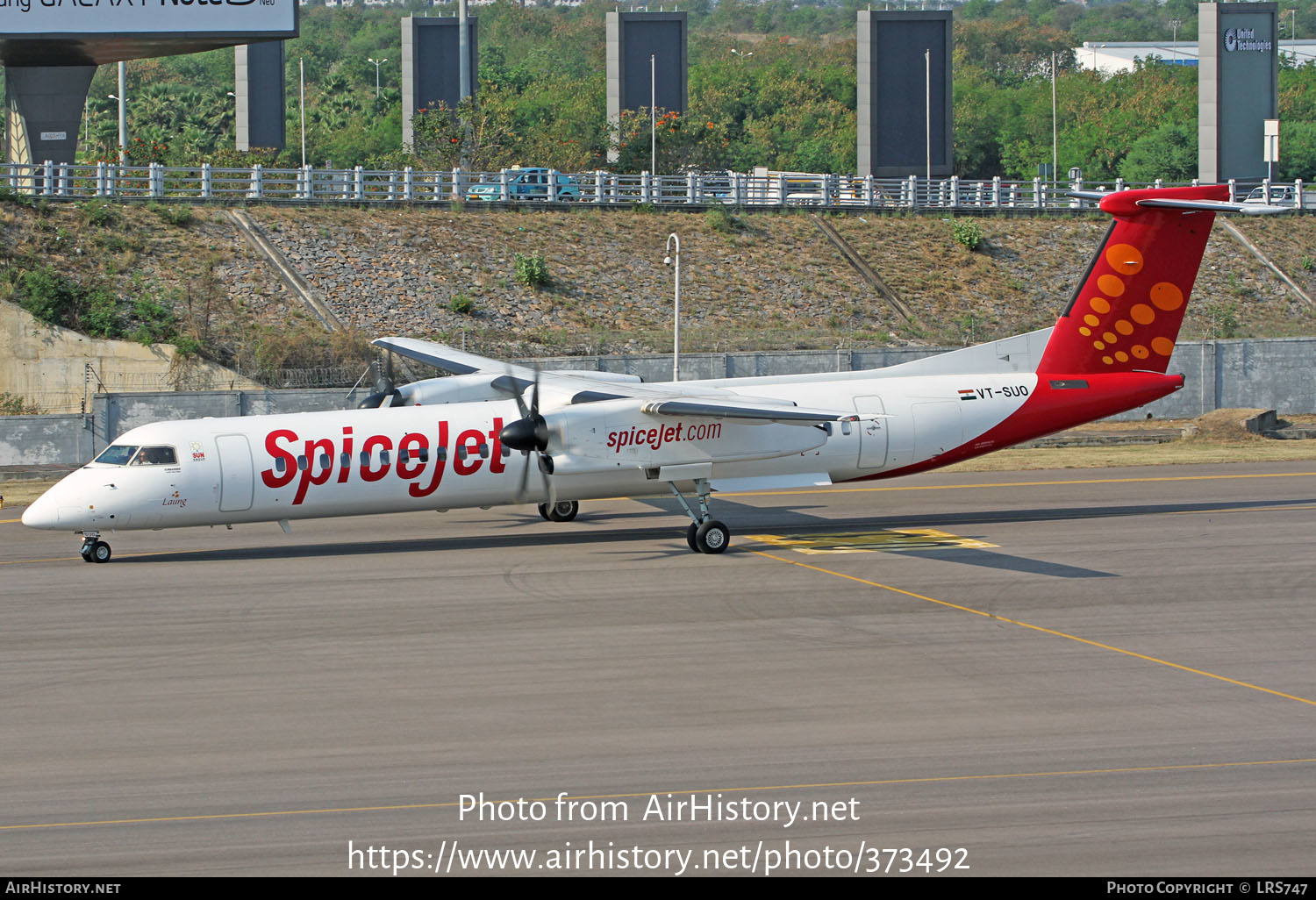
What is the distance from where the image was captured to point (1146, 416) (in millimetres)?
→ 43531

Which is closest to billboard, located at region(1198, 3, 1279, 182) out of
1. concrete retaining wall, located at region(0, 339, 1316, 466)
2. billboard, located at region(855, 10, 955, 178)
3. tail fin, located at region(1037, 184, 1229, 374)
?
billboard, located at region(855, 10, 955, 178)

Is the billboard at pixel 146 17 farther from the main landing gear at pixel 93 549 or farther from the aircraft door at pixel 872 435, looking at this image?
the aircraft door at pixel 872 435

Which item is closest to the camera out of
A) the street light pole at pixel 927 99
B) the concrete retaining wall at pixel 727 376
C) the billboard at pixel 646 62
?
the concrete retaining wall at pixel 727 376

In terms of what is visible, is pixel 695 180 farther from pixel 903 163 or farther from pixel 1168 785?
pixel 1168 785

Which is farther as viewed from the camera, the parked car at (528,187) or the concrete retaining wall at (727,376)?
the parked car at (528,187)

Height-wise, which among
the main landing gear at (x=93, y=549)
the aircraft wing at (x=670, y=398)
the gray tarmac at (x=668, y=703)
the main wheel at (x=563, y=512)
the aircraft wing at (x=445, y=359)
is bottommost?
the gray tarmac at (x=668, y=703)

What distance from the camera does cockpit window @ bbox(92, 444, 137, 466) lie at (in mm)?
22234

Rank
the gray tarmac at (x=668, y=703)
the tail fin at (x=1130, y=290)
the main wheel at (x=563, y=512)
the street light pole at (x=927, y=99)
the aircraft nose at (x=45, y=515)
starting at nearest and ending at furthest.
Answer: the gray tarmac at (x=668, y=703)
the aircraft nose at (x=45, y=515)
the tail fin at (x=1130, y=290)
the main wheel at (x=563, y=512)
the street light pole at (x=927, y=99)

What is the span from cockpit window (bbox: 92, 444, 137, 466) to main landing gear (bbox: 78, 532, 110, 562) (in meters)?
1.25

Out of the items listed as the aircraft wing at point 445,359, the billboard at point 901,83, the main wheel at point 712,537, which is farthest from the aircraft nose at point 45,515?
the billboard at point 901,83

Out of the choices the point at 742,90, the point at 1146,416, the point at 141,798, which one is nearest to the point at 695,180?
the point at 1146,416

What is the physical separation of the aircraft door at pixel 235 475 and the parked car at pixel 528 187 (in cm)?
3381

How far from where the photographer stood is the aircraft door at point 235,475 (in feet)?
73.2

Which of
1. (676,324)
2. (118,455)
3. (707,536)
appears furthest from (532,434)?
(676,324)
